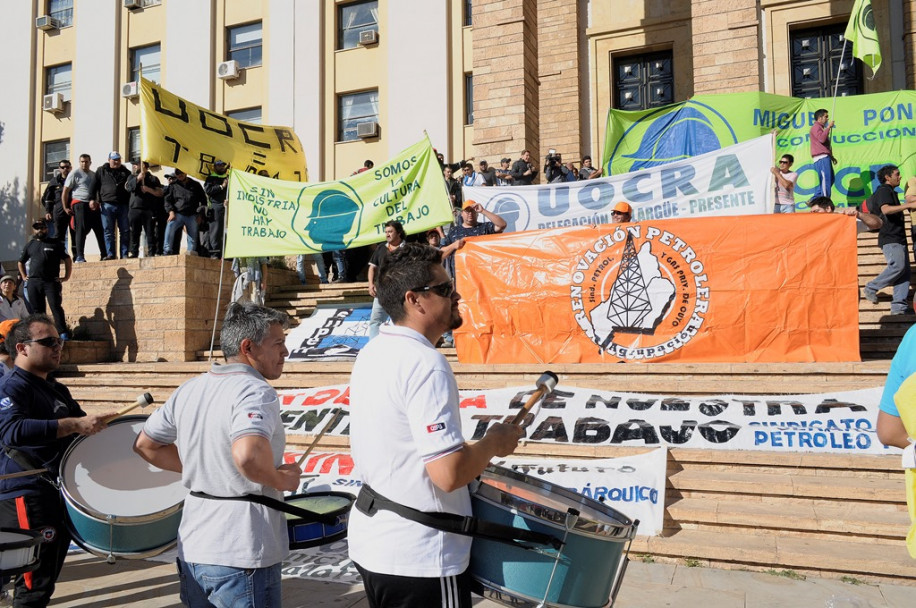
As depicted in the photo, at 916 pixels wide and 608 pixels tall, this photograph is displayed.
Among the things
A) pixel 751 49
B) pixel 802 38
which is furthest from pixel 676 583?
pixel 802 38

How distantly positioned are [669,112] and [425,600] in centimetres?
1294

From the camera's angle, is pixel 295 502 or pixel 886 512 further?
pixel 886 512

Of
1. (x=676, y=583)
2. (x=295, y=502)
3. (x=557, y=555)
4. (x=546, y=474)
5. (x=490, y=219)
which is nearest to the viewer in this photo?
(x=557, y=555)

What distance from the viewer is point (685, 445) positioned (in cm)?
584

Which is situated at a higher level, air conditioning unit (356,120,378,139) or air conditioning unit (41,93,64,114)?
air conditioning unit (41,93,64,114)

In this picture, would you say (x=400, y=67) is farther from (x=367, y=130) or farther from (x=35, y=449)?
(x=35, y=449)

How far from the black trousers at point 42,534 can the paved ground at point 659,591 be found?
2.30 ft

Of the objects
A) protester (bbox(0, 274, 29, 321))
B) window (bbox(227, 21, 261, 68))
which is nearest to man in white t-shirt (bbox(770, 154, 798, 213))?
protester (bbox(0, 274, 29, 321))

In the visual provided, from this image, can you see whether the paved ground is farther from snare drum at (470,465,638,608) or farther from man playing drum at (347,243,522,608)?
man playing drum at (347,243,522,608)

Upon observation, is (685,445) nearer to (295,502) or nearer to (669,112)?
(295,502)

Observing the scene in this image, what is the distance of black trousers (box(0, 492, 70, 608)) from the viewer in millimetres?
3977

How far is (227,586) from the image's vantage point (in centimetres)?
268

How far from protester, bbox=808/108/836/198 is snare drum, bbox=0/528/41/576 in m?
12.1

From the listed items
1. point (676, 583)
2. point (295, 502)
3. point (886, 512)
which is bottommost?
point (676, 583)
